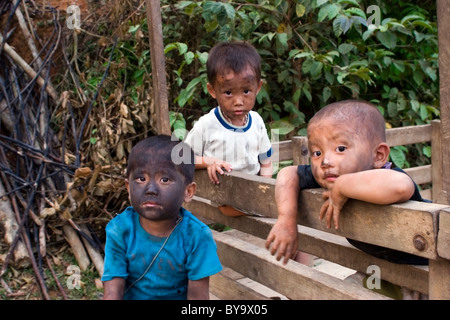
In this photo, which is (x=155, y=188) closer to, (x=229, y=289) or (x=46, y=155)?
(x=229, y=289)

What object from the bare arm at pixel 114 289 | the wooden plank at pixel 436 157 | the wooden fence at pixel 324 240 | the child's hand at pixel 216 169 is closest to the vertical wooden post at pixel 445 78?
the wooden fence at pixel 324 240

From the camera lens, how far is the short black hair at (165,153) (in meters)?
1.80

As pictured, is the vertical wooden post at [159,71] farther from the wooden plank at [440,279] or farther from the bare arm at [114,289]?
the wooden plank at [440,279]

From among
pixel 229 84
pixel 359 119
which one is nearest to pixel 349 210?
pixel 359 119

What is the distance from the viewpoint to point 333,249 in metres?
2.01

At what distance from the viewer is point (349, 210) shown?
1.50 meters

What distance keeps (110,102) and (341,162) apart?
135 inches

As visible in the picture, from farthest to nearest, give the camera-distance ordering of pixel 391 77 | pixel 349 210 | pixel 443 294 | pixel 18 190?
pixel 391 77, pixel 18 190, pixel 349 210, pixel 443 294

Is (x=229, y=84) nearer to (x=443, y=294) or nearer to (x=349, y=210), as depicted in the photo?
(x=349, y=210)

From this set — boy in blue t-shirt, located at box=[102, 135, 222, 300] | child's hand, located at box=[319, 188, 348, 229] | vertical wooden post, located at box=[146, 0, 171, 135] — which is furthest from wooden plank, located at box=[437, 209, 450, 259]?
vertical wooden post, located at box=[146, 0, 171, 135]

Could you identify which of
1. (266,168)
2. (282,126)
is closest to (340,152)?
(266,168)

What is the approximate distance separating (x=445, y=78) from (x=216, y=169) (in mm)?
960

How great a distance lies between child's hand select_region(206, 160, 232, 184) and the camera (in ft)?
7.09

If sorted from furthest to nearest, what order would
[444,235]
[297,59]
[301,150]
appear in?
[297,59] → [301,150] → [444,235]
